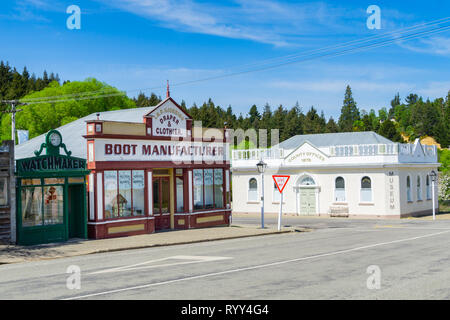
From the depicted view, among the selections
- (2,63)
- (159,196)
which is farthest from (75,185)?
(2,63)

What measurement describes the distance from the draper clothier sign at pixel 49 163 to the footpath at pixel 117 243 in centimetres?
277

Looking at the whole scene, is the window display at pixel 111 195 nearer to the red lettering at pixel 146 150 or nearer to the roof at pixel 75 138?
the roof at pixel 75 138

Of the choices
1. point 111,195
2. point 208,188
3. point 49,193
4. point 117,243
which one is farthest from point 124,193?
point 208,188

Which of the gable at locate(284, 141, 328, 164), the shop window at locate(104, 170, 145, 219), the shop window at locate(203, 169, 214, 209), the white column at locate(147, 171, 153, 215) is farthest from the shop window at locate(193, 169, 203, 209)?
the gable at locate(284, 141, 328, 164)

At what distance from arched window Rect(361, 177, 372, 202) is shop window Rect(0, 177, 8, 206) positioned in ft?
86.0

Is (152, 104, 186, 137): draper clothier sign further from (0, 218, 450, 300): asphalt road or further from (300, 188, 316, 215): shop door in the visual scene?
(300, 188, 316, 215): shop door

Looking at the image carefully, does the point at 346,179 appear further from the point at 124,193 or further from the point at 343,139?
the point at 124,193

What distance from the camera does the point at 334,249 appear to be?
57.7ft

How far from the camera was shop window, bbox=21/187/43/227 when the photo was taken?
1909 cm

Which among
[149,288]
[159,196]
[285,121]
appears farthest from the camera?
[285,121]

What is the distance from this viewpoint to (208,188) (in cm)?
2673

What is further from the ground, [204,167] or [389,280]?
[204,167]
